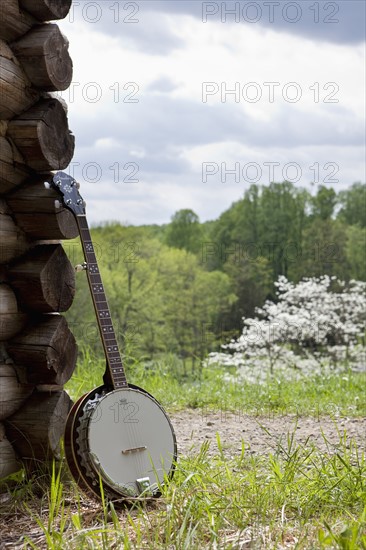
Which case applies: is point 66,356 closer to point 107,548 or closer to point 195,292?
point 107,548

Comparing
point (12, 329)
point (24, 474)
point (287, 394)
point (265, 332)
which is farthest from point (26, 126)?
point (265, 332)

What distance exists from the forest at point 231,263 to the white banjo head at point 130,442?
20.4m

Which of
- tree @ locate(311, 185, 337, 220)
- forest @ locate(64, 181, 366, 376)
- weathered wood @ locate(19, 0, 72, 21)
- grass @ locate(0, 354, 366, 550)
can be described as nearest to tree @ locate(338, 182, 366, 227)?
forest @ locate(64, 181, 366, 376)

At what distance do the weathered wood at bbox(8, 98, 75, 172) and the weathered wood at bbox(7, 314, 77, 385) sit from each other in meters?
0.75

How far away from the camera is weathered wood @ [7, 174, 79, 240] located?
348 cm

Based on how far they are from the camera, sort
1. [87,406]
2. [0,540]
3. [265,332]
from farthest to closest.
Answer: [265,332] < [87,406] < [0,540]

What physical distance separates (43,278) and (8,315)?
248 mm

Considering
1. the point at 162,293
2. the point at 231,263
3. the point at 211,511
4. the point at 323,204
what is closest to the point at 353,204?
the point at 323,204

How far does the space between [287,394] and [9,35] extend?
3.62 meters

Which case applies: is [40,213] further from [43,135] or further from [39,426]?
[39,426]

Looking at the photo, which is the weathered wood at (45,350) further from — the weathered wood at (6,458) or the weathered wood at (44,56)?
the weathered wood at (44,56)

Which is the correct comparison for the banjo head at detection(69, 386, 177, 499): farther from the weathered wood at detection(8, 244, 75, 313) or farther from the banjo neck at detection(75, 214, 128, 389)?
the weathered wood at detection(8, 244, 75, 313)

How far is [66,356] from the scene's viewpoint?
3602 millimetres

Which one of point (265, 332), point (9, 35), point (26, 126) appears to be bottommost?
point (265, 332)
